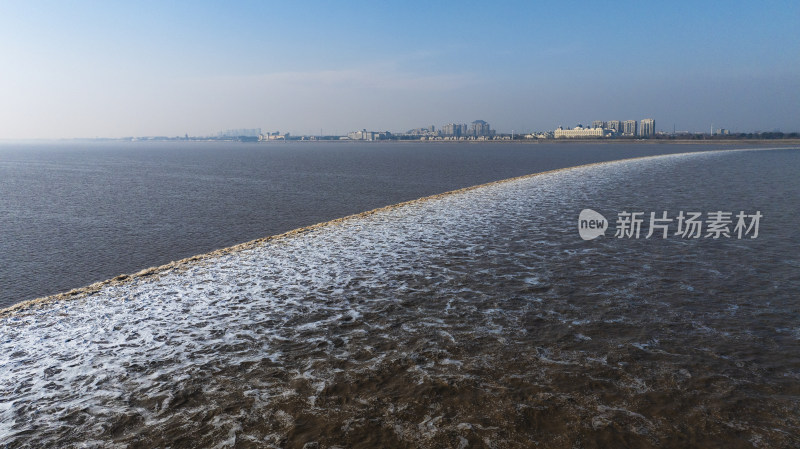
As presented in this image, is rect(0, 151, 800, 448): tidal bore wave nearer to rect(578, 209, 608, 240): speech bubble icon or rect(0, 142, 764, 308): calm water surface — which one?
rect(578, 209, 608, 240): speech bubble icon

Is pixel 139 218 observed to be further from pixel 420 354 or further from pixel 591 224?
pixel 420 354

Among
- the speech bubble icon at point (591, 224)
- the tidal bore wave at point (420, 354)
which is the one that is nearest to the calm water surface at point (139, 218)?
the tidal bore wave at point (420, 354)

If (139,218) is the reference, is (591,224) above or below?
above

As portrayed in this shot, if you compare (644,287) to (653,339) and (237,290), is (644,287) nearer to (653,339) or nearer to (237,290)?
(653,339)

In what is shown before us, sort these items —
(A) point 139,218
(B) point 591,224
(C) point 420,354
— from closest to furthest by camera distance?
(C) point 420,354 < (B) point 591,224 < (A) point 139,218

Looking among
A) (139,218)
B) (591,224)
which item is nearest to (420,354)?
(591,224)

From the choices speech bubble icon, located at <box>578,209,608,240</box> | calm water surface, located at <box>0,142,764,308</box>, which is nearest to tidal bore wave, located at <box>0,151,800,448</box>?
speech bubble icon, located at <box>578,209,608,240</box>
